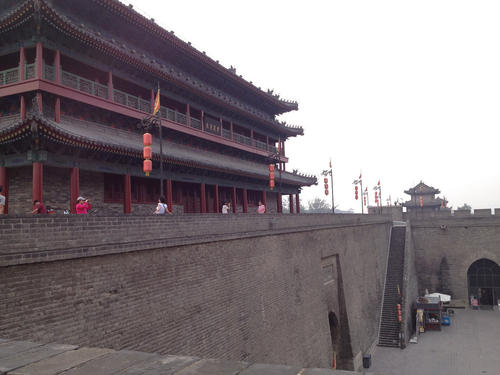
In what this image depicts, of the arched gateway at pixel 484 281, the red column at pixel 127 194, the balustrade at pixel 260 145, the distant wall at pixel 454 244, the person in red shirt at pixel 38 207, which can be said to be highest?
the balustrade at pixel 260 145

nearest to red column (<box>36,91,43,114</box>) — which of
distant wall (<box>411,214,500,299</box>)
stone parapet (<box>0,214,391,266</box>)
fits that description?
stone parapet (<box>0,214,391,266</box>)

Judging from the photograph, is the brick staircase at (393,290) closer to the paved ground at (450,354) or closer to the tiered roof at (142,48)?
the paved ground at (450,354)

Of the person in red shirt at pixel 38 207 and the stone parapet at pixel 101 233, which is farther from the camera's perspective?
the person in red shirt at pixel 38 207

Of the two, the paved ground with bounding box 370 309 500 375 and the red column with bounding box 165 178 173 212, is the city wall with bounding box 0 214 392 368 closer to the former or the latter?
the paved ground with bounding box 370 309 500 375

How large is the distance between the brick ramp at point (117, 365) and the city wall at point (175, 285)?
2848 millimetres

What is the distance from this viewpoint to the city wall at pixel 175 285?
18.2 ft

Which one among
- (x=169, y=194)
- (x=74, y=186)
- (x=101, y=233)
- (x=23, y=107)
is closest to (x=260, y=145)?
(x=169, y=194)

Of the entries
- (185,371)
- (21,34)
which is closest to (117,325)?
(185,371)

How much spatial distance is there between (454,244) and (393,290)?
9326 mm

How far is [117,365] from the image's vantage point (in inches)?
102

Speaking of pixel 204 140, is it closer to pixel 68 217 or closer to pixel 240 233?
pixel 240 233

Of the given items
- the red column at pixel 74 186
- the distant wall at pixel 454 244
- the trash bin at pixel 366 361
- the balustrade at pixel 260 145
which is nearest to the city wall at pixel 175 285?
the trash bin at pixel 366 361

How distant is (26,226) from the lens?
564 centimetres

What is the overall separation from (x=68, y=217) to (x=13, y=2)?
1020 centimetres
